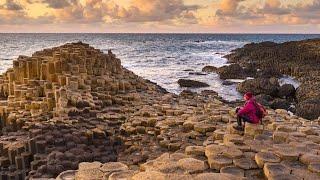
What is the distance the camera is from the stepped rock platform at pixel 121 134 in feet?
22.0

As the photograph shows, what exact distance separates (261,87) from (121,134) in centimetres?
1766

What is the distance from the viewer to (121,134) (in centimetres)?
1096

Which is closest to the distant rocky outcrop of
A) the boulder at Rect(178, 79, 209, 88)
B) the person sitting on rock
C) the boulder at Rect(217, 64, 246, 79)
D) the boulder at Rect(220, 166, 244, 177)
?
the boulder at Rect(217, 64, 246, 79)

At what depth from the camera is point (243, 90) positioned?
A: 27469mm

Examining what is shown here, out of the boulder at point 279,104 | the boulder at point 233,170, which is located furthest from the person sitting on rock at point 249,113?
the boulder at point 279,104

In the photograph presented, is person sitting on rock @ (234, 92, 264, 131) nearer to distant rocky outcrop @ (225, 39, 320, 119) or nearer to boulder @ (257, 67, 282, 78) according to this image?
distant rocky outcrop @ (225, 39, 320, 119)

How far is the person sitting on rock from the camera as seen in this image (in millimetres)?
8790

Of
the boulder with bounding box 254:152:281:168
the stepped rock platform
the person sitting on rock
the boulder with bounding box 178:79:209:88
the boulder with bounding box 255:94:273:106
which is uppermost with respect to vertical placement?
the person sitting on rock

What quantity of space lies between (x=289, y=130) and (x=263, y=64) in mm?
36724

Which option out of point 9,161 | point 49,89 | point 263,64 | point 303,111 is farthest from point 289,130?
point 263,64

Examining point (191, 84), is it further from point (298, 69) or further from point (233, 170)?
point (233, 170)

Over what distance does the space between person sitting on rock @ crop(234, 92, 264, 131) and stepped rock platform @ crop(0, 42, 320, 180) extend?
0.28 metres

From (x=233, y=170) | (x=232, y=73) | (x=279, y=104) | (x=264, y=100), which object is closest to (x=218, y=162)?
(x=233, y=170)

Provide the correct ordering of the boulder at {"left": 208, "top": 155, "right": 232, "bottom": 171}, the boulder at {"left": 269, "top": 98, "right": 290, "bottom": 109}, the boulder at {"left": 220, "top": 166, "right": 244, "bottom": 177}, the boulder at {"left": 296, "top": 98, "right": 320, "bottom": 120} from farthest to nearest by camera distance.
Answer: the boulder at {"left": 269, "top": 98, "right": 290, "bottom": 109} < the boulder at {"left": 296, "top": 98, "right": 320, "bottom": 120} < the boulder at {"left": 208, "top": 155, "right": 232, "bottom": 171} < the boulder at {"left": 220, "top": 166, "right": 244, "bottom": 177}
